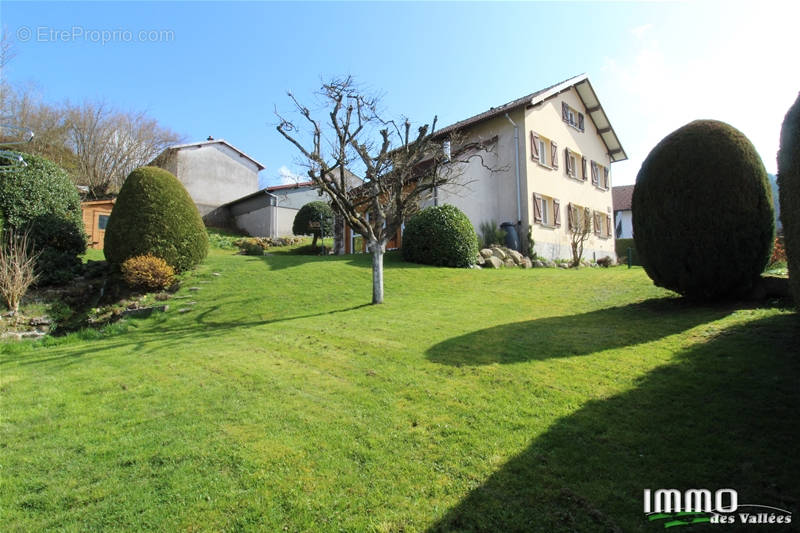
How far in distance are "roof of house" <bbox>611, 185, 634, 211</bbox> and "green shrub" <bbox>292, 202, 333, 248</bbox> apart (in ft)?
90.7

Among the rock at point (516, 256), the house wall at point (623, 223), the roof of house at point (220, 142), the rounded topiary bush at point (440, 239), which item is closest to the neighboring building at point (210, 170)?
the roof of house at point (220, 142)

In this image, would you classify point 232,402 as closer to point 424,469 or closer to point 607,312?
point 424,469

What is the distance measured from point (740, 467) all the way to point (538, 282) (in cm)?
986

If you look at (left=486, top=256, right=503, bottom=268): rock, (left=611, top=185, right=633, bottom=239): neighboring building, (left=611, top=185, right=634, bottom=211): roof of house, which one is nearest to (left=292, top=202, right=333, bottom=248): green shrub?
(left=486, top=256, right=503, bottom=268): rock

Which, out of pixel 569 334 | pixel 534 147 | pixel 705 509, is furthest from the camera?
pixel 534 147

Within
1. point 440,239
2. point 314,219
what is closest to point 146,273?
point 440,239

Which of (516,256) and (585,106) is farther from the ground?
(585,106)

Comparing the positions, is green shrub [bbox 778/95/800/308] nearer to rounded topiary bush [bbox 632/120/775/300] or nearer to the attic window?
rounded topiary bush [bbox 632/120/775/300]

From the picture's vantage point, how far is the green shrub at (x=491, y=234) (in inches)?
756

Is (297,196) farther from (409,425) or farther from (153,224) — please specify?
(409,425)

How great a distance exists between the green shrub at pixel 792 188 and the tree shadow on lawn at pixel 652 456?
1088 millimetres

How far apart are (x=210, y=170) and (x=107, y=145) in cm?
700

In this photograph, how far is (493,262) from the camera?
1664 centimetres

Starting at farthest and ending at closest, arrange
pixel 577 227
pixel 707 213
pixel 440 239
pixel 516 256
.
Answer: pixel 577 227
pixel 516 256
pixel 440 239
pixel 707 213
